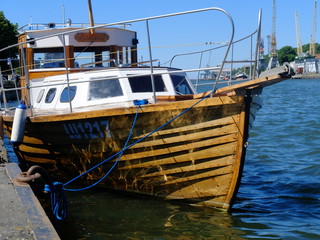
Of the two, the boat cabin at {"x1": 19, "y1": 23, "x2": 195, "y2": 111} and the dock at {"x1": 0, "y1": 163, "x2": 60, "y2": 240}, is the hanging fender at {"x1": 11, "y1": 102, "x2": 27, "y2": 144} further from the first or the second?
the dock at {"x1": 0, "y1": 163, "x2": 60, "y2": 240}

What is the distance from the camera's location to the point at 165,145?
7.38m

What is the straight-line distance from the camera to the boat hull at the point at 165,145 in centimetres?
695

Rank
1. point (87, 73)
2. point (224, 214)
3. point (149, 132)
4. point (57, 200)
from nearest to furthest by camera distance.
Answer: point (57, 200)
point (149, 132)
point (224, 214)
point (87, 73)

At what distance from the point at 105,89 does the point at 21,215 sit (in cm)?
361

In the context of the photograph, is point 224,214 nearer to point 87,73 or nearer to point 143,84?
point 143,84

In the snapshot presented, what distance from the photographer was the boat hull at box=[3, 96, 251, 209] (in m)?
6.95

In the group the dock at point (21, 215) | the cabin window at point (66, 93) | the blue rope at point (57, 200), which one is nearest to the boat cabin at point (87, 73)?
the cabin window at point (66, 93)

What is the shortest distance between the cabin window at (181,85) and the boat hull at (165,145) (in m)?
1.80

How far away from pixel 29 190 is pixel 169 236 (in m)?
2.10

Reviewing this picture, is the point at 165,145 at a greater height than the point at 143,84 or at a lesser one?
lesser

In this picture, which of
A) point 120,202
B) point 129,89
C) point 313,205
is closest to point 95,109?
point 129,89

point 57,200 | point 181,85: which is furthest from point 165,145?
point 181,85

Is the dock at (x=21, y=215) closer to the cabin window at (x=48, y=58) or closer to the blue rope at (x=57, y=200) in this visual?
the blue rope at (x=57, y=200)

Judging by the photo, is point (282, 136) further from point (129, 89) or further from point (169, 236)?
point (169, 236)
